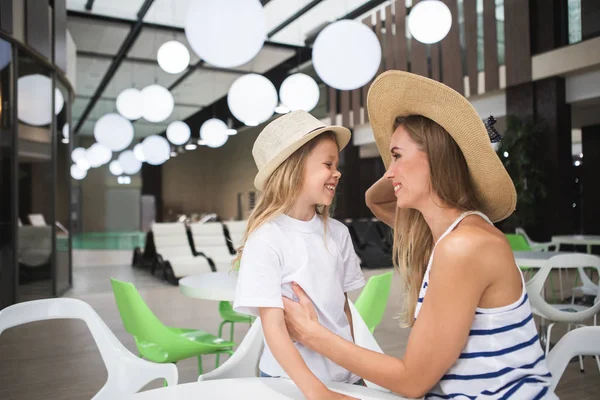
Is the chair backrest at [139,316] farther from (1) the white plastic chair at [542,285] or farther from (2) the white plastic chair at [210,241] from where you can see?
(2) the white plastic chair at [210,241]

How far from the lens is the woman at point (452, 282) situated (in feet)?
3.05

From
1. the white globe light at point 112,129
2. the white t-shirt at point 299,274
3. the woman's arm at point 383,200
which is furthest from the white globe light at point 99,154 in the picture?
the white t-shirt at point 299,274

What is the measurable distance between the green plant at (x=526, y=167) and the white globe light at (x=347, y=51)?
18.7 ft

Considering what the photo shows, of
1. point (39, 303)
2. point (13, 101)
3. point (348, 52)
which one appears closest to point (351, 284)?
point (39, 303)

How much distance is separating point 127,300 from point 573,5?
28.4ft

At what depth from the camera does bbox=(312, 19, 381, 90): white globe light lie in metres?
3.40

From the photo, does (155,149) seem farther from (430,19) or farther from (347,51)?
(347,51)

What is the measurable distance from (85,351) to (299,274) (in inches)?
147

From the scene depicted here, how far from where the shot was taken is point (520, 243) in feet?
17.7

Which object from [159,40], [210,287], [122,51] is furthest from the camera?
[122,51]

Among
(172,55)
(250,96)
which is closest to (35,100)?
(172,55)

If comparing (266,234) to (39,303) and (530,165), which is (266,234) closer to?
(39,303)

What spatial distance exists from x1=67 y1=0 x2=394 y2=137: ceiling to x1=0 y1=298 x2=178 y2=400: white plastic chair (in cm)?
593

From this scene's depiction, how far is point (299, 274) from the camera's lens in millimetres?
1178
